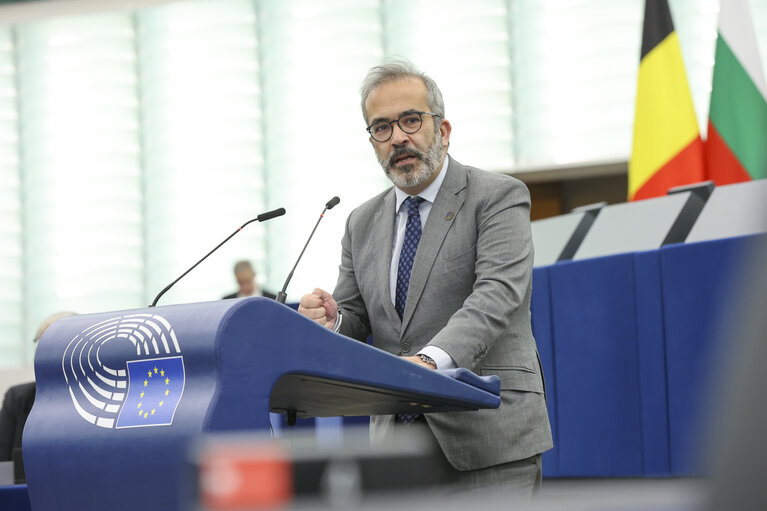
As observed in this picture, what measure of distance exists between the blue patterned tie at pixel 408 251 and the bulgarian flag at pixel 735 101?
3.43m

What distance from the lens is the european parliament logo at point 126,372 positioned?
123 cm

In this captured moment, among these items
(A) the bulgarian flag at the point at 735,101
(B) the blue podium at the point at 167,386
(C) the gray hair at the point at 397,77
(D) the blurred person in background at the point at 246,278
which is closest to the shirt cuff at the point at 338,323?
(B) the blue podium at the point at 167,386

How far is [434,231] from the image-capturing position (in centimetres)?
181

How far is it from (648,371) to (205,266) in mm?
5190

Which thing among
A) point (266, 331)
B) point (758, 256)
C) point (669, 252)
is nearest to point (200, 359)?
point (266, 331)

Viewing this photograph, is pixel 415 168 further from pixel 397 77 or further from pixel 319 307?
pixel 319 307

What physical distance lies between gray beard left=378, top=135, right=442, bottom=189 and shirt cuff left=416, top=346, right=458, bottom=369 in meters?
0.47

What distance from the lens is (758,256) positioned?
29 cm

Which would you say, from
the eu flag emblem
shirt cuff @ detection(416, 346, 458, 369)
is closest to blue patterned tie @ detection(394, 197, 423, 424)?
shirt cuff @ detection(416, 346, 458, 369)

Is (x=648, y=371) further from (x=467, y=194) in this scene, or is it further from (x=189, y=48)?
Answer: (x=189, y=48)

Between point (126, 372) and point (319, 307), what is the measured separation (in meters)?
0.51

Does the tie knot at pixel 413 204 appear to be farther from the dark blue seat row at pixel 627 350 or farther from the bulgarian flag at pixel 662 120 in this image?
the bulgarian flag at pixel 662 120

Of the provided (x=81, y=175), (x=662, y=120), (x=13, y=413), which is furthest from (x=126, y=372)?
(x=81, y=175)

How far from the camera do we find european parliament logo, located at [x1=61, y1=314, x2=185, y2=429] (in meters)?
1.23
